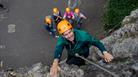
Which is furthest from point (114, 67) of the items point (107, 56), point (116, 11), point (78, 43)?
point (116, 11)

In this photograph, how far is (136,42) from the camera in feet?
41.4

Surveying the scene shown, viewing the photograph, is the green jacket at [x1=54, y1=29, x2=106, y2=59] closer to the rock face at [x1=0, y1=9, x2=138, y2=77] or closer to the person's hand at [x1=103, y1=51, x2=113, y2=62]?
the person's hand at [x1=103, y1=51, x2=113, y2=62]

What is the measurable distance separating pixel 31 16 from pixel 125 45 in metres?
11.5

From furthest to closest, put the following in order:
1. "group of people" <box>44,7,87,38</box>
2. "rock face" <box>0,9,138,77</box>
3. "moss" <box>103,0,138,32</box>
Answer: "moss" <box>103,0,138,32</box> → "group of people" <box>44,7,87,38</box> → "rock face" <box>0,9,138,77</box>

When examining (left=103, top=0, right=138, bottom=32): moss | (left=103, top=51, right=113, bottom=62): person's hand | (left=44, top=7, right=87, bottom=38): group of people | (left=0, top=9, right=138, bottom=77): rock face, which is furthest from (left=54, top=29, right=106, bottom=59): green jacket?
(left=103, top=0, right=138, bottom=32): moss

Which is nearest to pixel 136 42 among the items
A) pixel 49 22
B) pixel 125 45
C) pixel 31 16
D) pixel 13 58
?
pixel 125 45

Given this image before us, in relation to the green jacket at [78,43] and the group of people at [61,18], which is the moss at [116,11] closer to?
the group of people at [61,18]

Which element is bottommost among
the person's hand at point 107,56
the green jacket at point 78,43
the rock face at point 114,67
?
the rock face at point 114,67

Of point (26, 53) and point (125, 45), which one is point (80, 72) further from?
point (26, 53)

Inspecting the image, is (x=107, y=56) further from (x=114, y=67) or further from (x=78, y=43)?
(x=78, y=43)

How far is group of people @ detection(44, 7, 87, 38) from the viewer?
20359 mm

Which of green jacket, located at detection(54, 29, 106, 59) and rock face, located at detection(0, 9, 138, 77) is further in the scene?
rock face, located at detection(0, 9, 138, 77)

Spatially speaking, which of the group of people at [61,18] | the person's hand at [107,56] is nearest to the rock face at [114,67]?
the person's hand at [107,56]

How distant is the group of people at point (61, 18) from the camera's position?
66.8 ft
